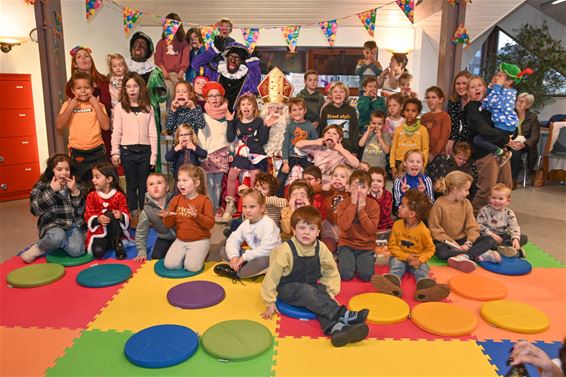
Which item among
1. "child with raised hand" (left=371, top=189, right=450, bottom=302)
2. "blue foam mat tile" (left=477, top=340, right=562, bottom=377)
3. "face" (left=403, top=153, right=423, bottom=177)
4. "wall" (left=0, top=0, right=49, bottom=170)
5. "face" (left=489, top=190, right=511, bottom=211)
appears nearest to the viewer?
"blue foam mat tile" (left=477, top=340, right=562, bottom=377)

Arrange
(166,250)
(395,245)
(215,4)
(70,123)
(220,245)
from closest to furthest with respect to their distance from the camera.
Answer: (395,245) < (166,250) < (220,245) < (70,123) < (215,4)

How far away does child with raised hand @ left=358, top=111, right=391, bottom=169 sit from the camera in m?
5.18

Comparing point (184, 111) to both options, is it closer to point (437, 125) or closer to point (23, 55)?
point (437, 125)

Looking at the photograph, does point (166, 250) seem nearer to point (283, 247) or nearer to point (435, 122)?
point (283, 247)

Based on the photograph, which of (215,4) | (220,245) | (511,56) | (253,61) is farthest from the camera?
(511,56)

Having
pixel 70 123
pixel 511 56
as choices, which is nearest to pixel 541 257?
pixel 70 123

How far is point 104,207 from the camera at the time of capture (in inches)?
167

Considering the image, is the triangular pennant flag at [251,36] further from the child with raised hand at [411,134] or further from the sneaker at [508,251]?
the sneaker at [508,251]

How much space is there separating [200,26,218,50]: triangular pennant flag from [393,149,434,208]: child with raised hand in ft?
10.2

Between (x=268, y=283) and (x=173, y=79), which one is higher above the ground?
(x=173, y=79)

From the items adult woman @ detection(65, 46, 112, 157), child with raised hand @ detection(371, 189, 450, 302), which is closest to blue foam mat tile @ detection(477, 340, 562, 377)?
child with raised hand @ detection(371, 189, 450, 302)

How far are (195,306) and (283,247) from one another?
764 millimetres

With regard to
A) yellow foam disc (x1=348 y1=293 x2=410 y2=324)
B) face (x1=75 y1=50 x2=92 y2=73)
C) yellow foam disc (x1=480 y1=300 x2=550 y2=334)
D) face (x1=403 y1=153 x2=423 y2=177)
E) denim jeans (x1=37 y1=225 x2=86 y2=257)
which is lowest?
yellow foam disc (x1=480 y1=300 x2=550 y2=334)

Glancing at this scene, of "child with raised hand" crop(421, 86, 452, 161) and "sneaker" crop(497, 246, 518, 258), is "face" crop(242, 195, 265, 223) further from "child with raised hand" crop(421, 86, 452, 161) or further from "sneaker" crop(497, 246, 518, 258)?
"child with raised hand" crop(421, 86, 452, 161)
